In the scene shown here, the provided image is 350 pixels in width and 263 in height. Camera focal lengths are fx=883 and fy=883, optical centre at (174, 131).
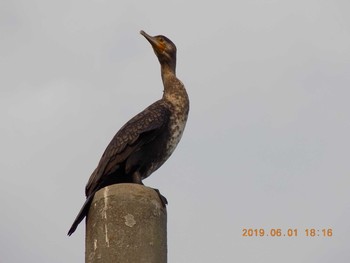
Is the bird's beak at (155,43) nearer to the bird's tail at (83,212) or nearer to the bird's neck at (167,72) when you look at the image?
the bird's neck at (167,72)

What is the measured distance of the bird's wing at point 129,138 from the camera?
8906 mm

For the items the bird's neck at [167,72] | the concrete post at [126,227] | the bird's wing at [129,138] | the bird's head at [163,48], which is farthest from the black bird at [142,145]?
the concrete post at [126,227]

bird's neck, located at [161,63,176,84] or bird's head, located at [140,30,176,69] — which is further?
bird's head, located at [140,30,176,69]

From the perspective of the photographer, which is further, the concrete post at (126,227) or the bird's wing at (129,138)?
the bird's wing at (129,138)

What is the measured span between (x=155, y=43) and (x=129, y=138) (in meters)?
1.63

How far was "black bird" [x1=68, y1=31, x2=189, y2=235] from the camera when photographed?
8.97 meters

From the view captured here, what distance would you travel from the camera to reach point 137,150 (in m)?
9.12

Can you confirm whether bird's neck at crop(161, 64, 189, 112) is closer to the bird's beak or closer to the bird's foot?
the bird's beak

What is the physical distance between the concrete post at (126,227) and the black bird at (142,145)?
2.64 feet

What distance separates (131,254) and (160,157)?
2.04 meters

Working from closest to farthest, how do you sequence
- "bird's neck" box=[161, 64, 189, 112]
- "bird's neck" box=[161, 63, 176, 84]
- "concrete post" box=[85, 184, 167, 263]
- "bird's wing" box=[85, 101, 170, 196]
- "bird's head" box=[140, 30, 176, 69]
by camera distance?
"concrete post" box=[85, 184, 167, 263], "bird's wing" box=[85, 101, 170, 196], "bird's neck" box=[161, 64, 189, 112], "bird's neck" box=[161, 63, 176, 84], "bird's head" box=[140, 30, 176, 69]

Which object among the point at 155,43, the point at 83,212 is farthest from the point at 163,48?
the point at 83,212

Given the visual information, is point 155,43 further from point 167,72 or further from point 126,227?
point 126,227

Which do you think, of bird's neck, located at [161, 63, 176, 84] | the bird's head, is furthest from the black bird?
the bird's head
